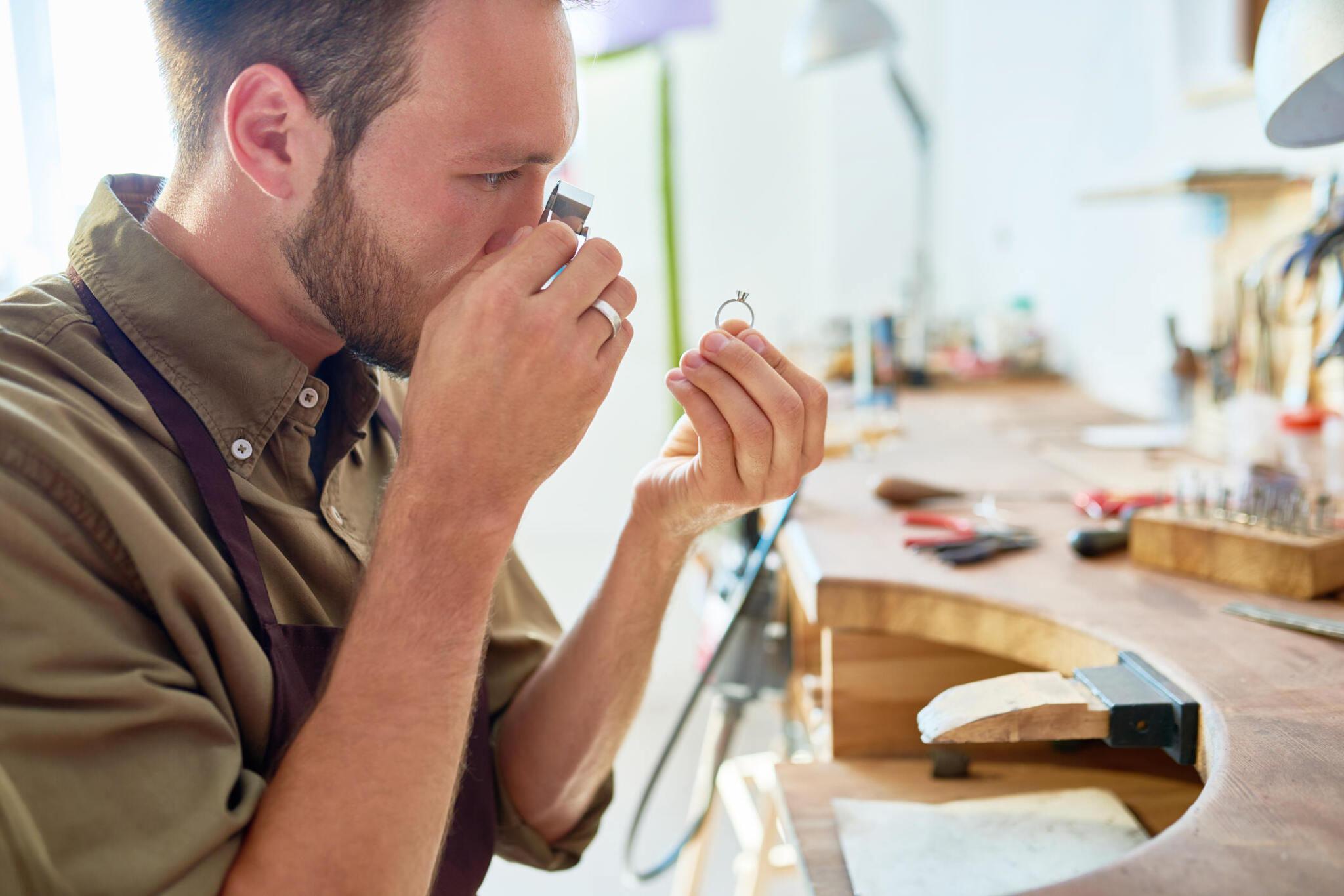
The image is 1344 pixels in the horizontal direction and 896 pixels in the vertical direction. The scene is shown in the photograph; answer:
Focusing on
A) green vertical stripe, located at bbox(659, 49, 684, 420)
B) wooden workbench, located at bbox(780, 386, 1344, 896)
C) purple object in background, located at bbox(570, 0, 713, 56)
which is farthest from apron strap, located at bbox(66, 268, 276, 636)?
purple object in background, located at bbox(570, 0, 713, 56)

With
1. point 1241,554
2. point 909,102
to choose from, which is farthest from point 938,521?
point 909,102

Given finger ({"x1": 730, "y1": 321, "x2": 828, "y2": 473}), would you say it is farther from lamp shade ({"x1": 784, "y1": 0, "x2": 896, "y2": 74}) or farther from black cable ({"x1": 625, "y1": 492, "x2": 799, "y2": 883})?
lamp shade ({"x1": 784, "y1": 0, "x2": 896, "y2": 74})

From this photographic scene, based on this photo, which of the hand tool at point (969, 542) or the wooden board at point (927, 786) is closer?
the wooden board at point (927, 786)

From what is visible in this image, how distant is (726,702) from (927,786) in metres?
0.77

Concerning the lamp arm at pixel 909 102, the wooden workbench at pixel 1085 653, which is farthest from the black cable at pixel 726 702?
the lamp arm at pixel 909 102

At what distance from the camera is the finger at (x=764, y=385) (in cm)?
87

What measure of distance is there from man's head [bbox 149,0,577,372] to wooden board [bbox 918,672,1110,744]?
526 mm

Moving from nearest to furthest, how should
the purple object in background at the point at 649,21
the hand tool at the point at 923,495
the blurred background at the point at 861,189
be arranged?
the hand tool at the point at 923,495, the blurred background at the point at 861,189, the purple object in background at the point at 649,21

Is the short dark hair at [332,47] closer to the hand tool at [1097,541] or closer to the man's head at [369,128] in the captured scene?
the man's head at [369,128]

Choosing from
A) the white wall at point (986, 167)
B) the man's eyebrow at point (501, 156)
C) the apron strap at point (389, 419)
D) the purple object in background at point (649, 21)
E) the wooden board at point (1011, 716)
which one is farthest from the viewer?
the purple object in background at point (649, 21)

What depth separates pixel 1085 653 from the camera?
2.90ft

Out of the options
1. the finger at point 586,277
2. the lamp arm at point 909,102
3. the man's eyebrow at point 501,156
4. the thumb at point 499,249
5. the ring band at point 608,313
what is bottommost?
the ring band at point 608,313

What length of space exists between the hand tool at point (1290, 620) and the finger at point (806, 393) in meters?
0.39

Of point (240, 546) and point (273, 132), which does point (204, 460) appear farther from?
point (273, 132)
